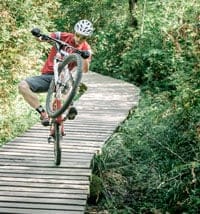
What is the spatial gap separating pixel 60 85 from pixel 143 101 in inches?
240

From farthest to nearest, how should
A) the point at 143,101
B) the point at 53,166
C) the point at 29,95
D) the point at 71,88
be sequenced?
the point at 143,101 → the point at 29,95 → the point at 53,166 → the point at 71,88

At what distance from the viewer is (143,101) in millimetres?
11586

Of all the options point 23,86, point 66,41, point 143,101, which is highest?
point 66,41

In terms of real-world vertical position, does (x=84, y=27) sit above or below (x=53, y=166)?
above

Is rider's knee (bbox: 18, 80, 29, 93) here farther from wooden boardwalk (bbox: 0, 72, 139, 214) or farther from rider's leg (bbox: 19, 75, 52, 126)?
wooden boardwalk (bbox: 0, 72, 139, 214)

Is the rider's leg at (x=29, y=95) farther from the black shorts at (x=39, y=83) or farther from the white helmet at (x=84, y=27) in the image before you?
the white helmet at (x=84, y=27)

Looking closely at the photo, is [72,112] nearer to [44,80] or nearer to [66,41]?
[44,80]

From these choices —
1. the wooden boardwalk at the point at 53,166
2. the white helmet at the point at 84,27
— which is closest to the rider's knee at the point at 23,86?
the wooden boardwalk at the point at 53,166

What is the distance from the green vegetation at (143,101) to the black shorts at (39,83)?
122 centimetres

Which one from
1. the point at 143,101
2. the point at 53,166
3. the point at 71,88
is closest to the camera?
the point at 71,88

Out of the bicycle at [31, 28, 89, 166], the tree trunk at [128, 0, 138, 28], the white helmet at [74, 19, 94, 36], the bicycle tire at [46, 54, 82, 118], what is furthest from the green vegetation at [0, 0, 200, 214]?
the white helmet at [74, 19, 94, 36]

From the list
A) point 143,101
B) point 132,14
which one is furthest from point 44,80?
point 132,14

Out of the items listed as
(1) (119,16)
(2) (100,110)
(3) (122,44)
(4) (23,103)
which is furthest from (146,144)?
(1) (119,16)

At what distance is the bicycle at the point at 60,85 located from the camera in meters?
5.34
